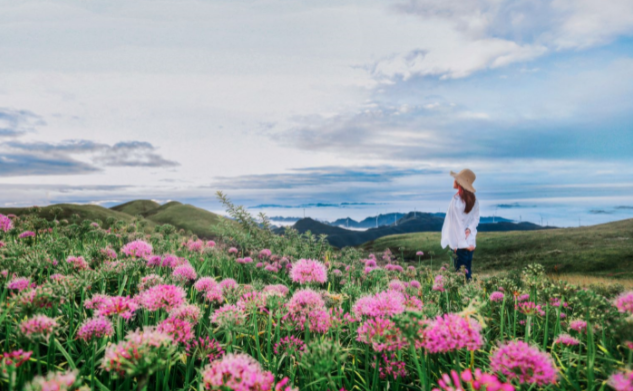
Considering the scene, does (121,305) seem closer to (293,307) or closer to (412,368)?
(293,307)

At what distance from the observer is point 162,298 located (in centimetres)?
317

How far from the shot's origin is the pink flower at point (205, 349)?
2.97 m

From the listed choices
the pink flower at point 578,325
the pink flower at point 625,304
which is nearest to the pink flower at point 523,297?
the pink flower at point 578,325

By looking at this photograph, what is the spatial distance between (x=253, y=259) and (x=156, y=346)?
5121 mm

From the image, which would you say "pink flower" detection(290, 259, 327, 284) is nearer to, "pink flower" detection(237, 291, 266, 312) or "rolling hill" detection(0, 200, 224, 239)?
"pink flower" detection(237, 291, 266, 312)

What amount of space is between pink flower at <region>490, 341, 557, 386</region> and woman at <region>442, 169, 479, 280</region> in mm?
10015

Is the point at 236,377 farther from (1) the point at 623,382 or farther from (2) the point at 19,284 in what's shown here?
(2) the point at 19,284

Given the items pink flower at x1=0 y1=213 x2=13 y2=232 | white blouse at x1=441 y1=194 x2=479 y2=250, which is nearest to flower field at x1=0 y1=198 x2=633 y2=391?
pink flower at x1=0 y1=213 x2=13 y2=232

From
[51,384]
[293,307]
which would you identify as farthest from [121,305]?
[293,307]

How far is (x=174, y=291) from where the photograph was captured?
126 inches

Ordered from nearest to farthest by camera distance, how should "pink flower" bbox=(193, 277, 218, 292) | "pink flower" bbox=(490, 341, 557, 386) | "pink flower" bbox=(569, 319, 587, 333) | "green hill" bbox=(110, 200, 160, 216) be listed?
"pink flower" bbox=(490, 341, 557, 386) < "pink flower" bbox=(569, 319, 587, 333) < "pink flower" bbox=(193, 277, 218, 292) < "green hill" bbox=(110, 200, 160, 216)

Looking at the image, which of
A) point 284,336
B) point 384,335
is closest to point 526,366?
point 384,335

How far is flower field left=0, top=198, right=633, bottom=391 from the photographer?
2076mm

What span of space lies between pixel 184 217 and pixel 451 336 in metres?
42.5
